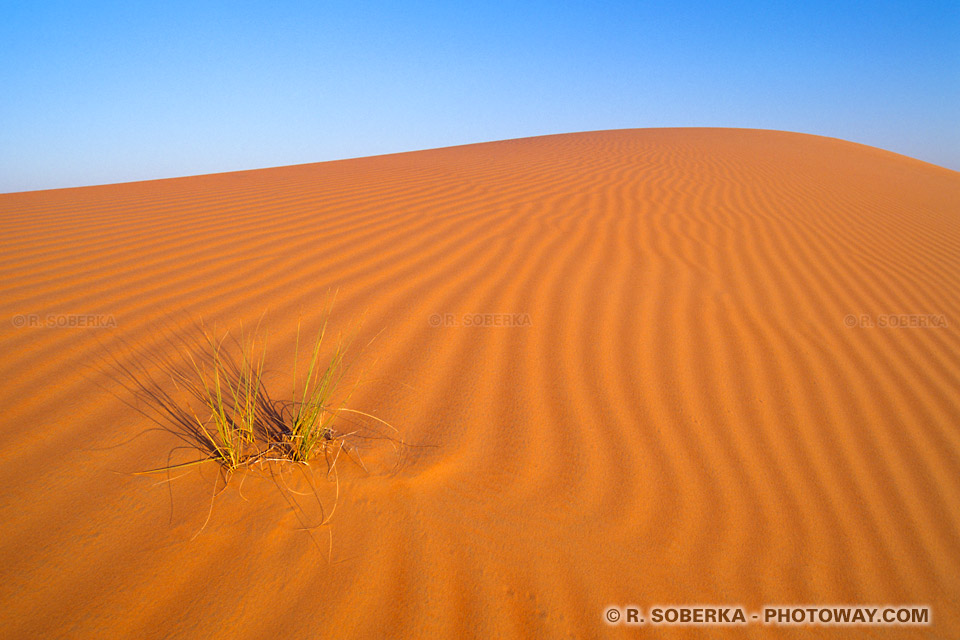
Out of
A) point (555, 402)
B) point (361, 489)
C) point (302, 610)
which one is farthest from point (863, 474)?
point (302, 610)

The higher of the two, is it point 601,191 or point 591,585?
point 601,191

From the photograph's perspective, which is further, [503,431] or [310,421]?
[503,431]

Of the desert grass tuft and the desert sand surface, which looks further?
the desert grass tuft

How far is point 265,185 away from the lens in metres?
6.75

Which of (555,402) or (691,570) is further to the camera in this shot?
(555,402)

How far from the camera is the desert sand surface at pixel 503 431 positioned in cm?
133

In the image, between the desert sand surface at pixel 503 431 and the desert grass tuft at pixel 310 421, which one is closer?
the desert sand surface at pixel 503 431

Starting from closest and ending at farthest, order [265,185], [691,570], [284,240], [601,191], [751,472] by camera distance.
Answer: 1. [691,570]
2. [751,472]
3. [284,240]
4. [601,191]
5. [265,185]

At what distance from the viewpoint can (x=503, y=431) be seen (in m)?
2.05

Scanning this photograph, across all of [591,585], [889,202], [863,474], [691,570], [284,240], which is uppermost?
[889,202]

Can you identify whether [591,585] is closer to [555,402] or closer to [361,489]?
[361,489]

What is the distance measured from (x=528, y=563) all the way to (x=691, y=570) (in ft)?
1.81

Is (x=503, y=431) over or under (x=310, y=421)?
over

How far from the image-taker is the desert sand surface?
1.33 metres
